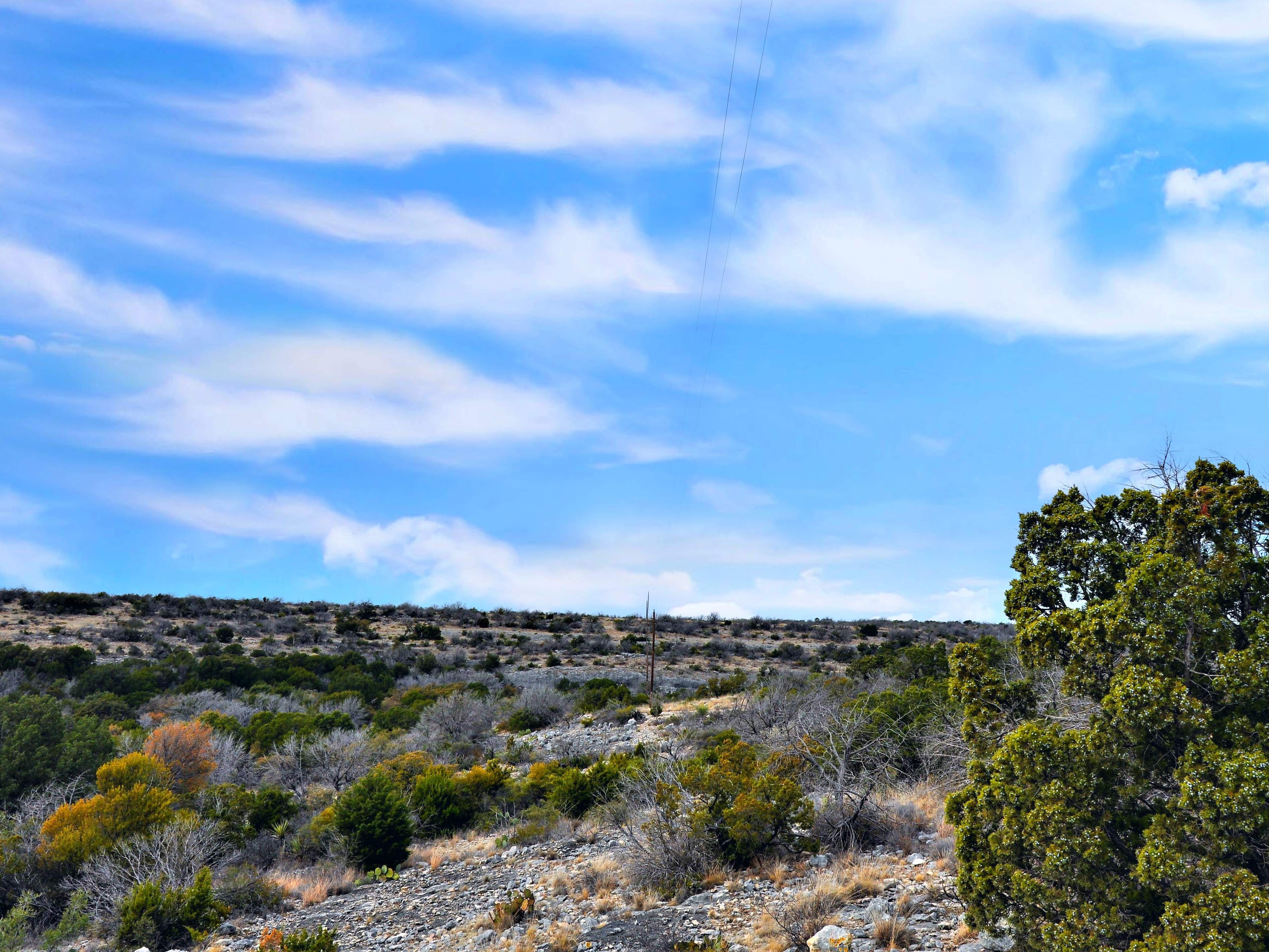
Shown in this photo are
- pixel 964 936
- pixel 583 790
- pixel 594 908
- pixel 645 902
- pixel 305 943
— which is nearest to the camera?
pixel 964 936

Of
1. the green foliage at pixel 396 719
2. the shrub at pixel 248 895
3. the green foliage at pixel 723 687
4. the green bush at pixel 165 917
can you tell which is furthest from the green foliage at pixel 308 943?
the green foliage at pixel 723 687

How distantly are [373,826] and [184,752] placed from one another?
6.62 meters

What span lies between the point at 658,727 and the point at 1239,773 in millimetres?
18293

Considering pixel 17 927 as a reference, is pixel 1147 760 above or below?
above

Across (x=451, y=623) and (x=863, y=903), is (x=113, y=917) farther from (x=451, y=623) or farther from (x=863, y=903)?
(x=451, y=623)

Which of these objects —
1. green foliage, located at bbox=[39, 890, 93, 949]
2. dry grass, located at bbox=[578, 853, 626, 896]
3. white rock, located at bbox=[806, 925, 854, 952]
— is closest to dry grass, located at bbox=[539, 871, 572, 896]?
dry grass, located at bbox=[578, 853, 626, 896]

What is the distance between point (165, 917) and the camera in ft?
34.6

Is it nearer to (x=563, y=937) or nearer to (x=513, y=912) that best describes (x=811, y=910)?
(x=563, y=937)

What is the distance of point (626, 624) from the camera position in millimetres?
63062

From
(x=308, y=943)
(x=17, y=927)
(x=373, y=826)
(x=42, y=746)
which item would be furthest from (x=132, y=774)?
(x=308, y=943)

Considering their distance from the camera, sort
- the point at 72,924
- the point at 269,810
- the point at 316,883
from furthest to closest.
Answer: the point at 269,810 < the point at 316,883 < the point at 72,924

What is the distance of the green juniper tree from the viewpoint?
5113mm

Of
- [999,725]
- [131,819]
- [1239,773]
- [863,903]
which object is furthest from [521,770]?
[1239,773]

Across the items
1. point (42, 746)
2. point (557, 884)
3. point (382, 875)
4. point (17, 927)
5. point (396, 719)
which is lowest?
point (382, 875)
